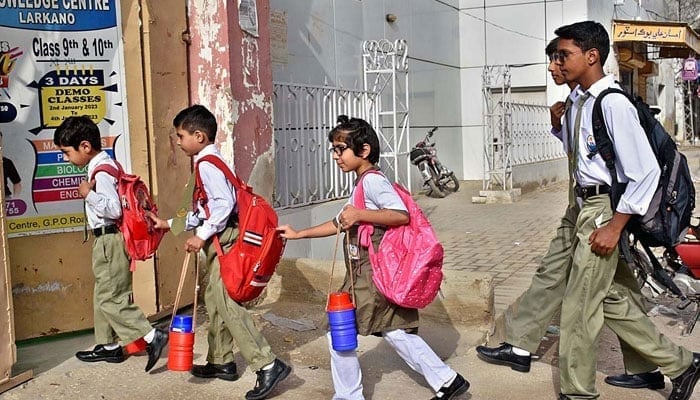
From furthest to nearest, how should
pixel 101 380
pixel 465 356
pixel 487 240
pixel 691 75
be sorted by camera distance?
pixel 691 75
pixel 487 240
pixel 465 356
pixel 101 380

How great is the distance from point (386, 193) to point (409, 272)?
382 millimetres

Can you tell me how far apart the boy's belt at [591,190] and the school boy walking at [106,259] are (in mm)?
2401

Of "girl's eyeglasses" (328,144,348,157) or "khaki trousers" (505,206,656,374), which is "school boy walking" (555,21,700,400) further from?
"girl's eyeglasses" (328,144,348,157)

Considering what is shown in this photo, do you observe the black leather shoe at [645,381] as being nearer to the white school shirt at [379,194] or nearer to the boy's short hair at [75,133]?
the white school shirt at [379,194]

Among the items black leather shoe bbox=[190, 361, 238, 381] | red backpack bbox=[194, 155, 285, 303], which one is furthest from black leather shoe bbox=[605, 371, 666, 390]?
black leather shoe bbox=[190, 361, 238, 381]

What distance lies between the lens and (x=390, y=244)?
3.72 meters

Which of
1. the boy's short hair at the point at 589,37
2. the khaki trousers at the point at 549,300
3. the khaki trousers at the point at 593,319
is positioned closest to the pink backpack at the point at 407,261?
the khaki trousers at the point at 593,319

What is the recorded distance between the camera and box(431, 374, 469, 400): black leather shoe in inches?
150

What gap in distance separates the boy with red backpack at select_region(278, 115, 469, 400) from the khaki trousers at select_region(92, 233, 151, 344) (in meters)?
1.21

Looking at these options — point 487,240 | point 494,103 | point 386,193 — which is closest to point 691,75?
point 494,103

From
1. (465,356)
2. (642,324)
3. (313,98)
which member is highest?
(313,98)

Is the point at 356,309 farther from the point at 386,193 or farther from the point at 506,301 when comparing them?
the point at 506,301

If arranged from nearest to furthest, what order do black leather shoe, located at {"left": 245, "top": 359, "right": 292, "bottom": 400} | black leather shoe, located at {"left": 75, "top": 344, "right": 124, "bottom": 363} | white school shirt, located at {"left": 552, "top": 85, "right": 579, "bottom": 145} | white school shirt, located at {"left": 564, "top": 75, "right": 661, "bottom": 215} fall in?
1. white school shirt, located at {"left": 564, "top": 75, "right": 661, "bottom": 215}
2. white school shirt, located at {"left": 552, "top": 85, "right": 579, "bottom": 145}
3. black leather shoe, located at {"left": 245, "top": 359, "right": 292, "bottom": 400}
4. black leather shoe, located at {"left": 75, "top": 344, "right": 124, "bottom": 363}

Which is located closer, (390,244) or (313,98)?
(390,244)
